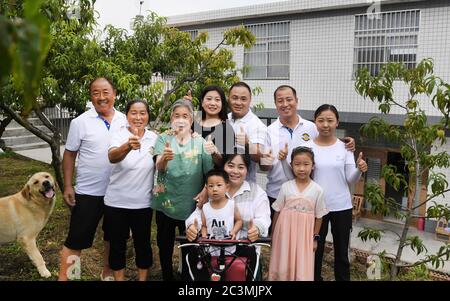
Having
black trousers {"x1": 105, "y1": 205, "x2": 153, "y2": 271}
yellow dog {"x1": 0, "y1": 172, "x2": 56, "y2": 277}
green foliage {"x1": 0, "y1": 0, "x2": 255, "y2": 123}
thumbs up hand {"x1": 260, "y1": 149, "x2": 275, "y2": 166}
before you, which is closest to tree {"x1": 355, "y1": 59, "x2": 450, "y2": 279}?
thumbs up hand {"x1": 260, "y1": 149, "x2": 275, "y2": 166}

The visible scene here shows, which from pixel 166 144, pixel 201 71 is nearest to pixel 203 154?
pixel 166 144

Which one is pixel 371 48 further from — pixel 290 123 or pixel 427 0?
pixel 290 123

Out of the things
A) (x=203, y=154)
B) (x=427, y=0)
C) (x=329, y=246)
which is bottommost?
(x=329, y=246)

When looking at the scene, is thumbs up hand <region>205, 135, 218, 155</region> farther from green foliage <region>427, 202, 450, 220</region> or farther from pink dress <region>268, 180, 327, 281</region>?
green foliage <region>427, 202, 450, 220</region>

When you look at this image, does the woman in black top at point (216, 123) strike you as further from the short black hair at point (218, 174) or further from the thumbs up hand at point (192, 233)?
the thumbs up hand at point (192, 233)

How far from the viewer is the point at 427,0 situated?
23.7ft

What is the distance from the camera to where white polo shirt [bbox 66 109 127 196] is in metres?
3.05

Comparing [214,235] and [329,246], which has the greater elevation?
[214,235]

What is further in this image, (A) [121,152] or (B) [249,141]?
(B) [249,141]

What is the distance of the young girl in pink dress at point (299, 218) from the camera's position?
9.51 feet

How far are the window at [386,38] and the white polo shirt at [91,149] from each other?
573cm

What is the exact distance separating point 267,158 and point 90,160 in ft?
4.27

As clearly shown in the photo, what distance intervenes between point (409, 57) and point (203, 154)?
6.12 metres

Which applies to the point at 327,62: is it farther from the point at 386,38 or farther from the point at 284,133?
the point at 284,133
